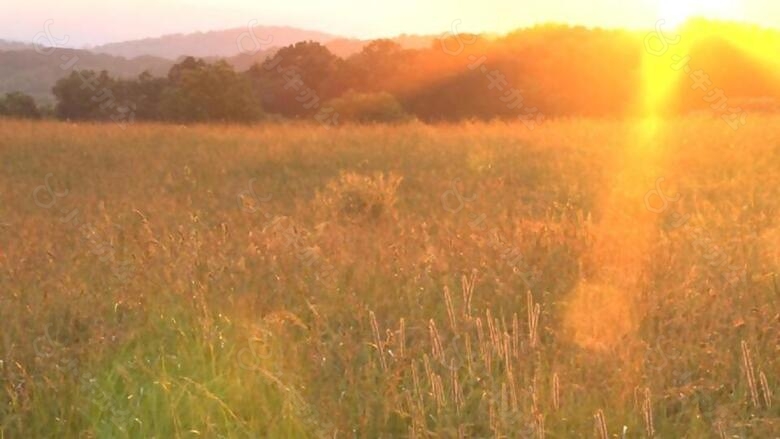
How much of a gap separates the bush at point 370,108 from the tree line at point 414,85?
4 cm

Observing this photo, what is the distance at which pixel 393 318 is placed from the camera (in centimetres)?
382

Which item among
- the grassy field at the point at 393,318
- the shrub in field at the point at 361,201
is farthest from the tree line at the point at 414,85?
the grassy field at the point at 393,318

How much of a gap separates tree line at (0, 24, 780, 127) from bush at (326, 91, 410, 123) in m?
0.04

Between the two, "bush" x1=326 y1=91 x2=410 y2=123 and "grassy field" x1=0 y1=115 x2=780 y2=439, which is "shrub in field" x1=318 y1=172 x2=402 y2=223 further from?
"bush" x1=326 y1=91 x2=410 y2=123

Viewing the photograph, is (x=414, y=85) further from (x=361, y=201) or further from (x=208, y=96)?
(x=361, y=201)

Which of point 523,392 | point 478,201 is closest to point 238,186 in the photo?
point 478,201

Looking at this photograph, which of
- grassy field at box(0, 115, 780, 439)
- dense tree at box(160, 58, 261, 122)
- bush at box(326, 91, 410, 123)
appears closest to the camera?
grassy field at box(0, 115, 780, 439)

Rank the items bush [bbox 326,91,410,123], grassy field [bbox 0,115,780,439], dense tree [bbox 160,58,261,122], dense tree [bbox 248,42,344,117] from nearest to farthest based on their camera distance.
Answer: grassy field [bbox 0,115,780,439] < bush [bbox 326,91,410,123] < dense tree [bbox 160,58,261,122] < dense tree [bbox 248,42,344,117]

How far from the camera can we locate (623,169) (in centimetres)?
935

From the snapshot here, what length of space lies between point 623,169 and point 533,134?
362 centimetres

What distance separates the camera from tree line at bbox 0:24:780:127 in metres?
23.1

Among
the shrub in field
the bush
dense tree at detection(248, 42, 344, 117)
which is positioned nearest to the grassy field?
the shrub in field

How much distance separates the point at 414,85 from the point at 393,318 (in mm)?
24723

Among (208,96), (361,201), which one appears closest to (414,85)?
(208,96)
